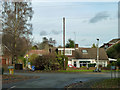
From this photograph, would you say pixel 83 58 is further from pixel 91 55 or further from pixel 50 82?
pixel 50 82

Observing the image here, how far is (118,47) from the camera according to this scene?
1252cm

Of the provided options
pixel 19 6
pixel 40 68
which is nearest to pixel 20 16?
pixel 19 6

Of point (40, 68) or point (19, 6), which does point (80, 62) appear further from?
point (19, 6)

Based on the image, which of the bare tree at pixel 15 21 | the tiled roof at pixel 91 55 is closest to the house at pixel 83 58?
the tiled roof at pixel 91 55

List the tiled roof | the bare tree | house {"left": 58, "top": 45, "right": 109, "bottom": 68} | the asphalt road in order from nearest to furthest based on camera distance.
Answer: the asphalt road < the bare tree < house {"left": 58, "top": 45, "right": 109, "bottom": 68} < the tiled roof

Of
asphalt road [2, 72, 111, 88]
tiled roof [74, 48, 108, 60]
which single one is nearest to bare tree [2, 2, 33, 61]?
asphalt road [2, 72, 111, 88]

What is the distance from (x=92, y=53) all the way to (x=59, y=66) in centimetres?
1761

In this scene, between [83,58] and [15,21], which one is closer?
[15,21]

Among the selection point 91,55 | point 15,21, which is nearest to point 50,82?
point 15,21

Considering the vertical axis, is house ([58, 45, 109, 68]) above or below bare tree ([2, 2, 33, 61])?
below

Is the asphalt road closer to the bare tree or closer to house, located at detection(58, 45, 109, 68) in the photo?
the bare tree

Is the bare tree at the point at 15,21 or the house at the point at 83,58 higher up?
the bare tree at the point at 15,21

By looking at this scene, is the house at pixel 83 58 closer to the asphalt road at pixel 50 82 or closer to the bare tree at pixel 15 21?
the bare tree at pixel 15 21

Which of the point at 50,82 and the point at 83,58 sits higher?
the point at 83,58
